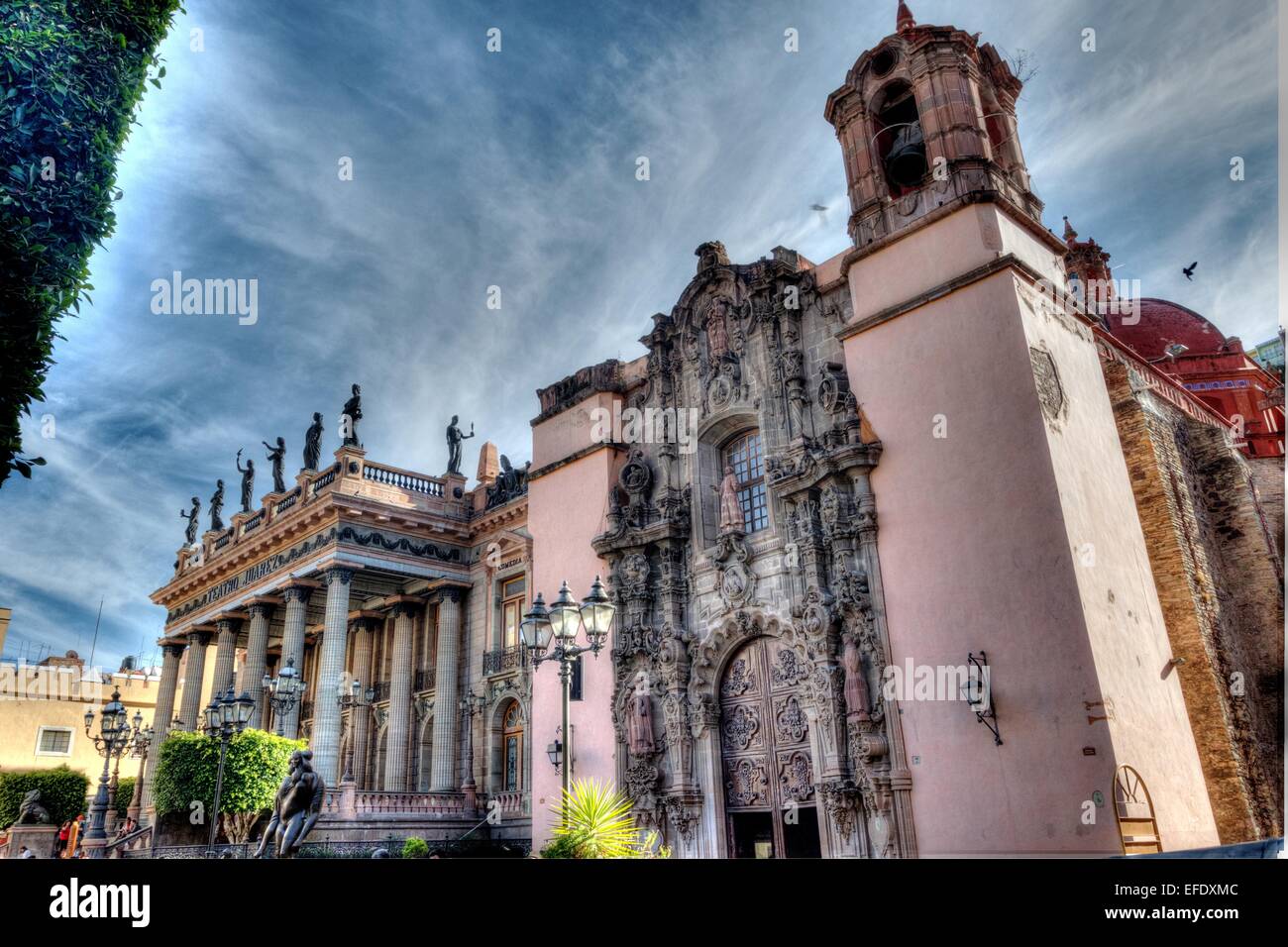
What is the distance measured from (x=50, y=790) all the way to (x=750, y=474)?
36.8 m

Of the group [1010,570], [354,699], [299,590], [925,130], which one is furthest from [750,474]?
[354,699]

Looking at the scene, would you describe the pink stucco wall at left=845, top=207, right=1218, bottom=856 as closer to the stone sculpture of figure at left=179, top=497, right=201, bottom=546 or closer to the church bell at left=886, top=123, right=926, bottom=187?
the church bell at left=886, top=123, right=926, bottom=187

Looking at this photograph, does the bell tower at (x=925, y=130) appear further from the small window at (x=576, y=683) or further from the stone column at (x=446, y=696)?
the stone column at (x=446, y=696)

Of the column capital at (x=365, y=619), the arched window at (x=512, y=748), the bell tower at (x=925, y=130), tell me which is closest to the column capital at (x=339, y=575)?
the column capital at (x=365, y=619)

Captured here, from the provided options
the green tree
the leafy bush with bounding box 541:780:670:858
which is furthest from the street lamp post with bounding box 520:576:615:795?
the green tree

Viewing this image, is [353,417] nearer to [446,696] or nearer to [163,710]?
[446,696]

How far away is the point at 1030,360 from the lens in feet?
46.6

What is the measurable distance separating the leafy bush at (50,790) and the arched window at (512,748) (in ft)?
78.1

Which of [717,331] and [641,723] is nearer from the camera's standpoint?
[641,723]

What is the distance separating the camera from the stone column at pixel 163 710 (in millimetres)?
32219

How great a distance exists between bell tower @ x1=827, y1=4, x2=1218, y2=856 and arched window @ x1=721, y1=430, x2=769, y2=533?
302 centimetres

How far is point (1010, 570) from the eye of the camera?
1360 cm
